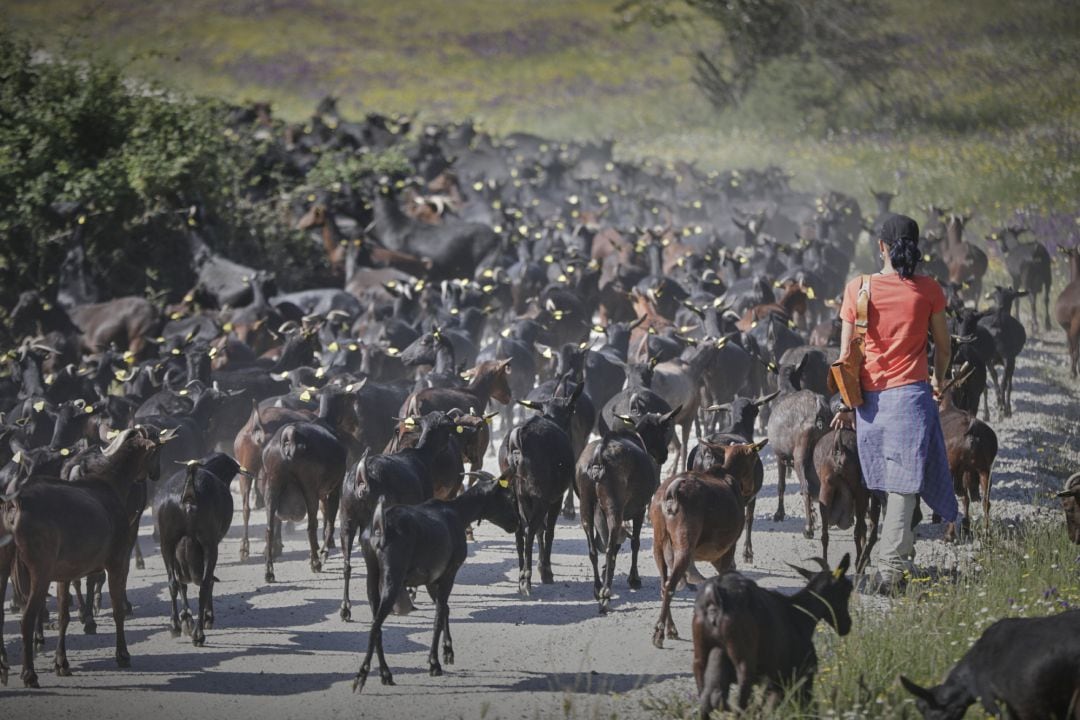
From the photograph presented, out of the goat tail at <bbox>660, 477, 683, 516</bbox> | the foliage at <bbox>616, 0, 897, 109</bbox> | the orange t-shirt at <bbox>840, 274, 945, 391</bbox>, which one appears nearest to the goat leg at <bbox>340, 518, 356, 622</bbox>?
the goat tail at <bbox>660, 477, 683, 516</bbox>

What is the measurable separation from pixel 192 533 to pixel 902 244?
583cm

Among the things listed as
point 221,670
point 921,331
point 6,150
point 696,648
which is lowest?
point 221,670

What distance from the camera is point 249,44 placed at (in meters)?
73.1

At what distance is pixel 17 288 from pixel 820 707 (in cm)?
2132

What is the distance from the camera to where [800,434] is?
14039 millimetres

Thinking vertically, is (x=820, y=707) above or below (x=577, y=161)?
below

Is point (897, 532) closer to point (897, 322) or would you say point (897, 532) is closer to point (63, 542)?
point (897, 322)

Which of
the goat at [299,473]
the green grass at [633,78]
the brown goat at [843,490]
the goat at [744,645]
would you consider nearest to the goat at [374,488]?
the goat at [299,473]

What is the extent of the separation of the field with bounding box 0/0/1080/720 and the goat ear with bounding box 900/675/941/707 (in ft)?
2.52

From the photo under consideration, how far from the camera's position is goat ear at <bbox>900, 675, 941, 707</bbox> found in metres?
7.22

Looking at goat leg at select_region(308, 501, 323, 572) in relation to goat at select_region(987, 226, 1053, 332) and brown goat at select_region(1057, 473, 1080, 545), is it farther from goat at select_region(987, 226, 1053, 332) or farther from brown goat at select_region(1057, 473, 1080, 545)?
goat at select_region(987, 226, 1053, 332)

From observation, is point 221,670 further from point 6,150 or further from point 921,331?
point 6,150

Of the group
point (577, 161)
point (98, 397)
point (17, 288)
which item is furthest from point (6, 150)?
point (577, 161)

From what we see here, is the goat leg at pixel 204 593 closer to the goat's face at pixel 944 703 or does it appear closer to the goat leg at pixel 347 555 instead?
the goat leg at pixel 347 555
